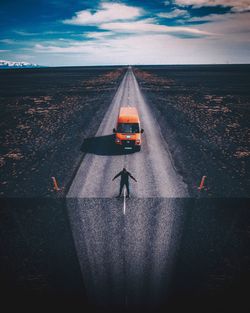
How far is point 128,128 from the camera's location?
15.4 meters

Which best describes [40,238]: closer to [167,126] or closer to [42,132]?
[42,132]

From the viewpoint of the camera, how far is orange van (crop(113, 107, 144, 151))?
14.8 m

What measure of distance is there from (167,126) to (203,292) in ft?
57.0

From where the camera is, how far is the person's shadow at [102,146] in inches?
606

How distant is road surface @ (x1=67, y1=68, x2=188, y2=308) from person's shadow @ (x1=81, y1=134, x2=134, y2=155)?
808mm

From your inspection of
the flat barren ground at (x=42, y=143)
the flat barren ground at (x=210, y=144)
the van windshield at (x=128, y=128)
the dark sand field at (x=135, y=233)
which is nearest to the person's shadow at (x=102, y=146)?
the flat barren ground at (x=42, y=143)

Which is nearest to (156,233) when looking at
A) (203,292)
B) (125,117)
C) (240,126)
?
(203,292)

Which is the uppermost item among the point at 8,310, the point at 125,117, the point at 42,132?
the point at 125,117

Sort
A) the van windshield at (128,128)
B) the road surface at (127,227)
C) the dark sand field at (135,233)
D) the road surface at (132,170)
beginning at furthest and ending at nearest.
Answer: the van windshield at (128,128) → the road surface at (132,170) → the road surface at (127,227) → the dark sand field at (135,233)

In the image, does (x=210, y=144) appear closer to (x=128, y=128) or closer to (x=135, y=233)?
(x=128, y=128)

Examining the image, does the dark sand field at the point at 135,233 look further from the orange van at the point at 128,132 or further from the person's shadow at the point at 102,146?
the orange van at the point at 128,132

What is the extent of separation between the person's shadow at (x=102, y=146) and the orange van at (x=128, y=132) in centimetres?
70

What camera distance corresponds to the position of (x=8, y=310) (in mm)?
5727

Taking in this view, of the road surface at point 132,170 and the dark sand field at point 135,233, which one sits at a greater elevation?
the road surface at point 132,170
